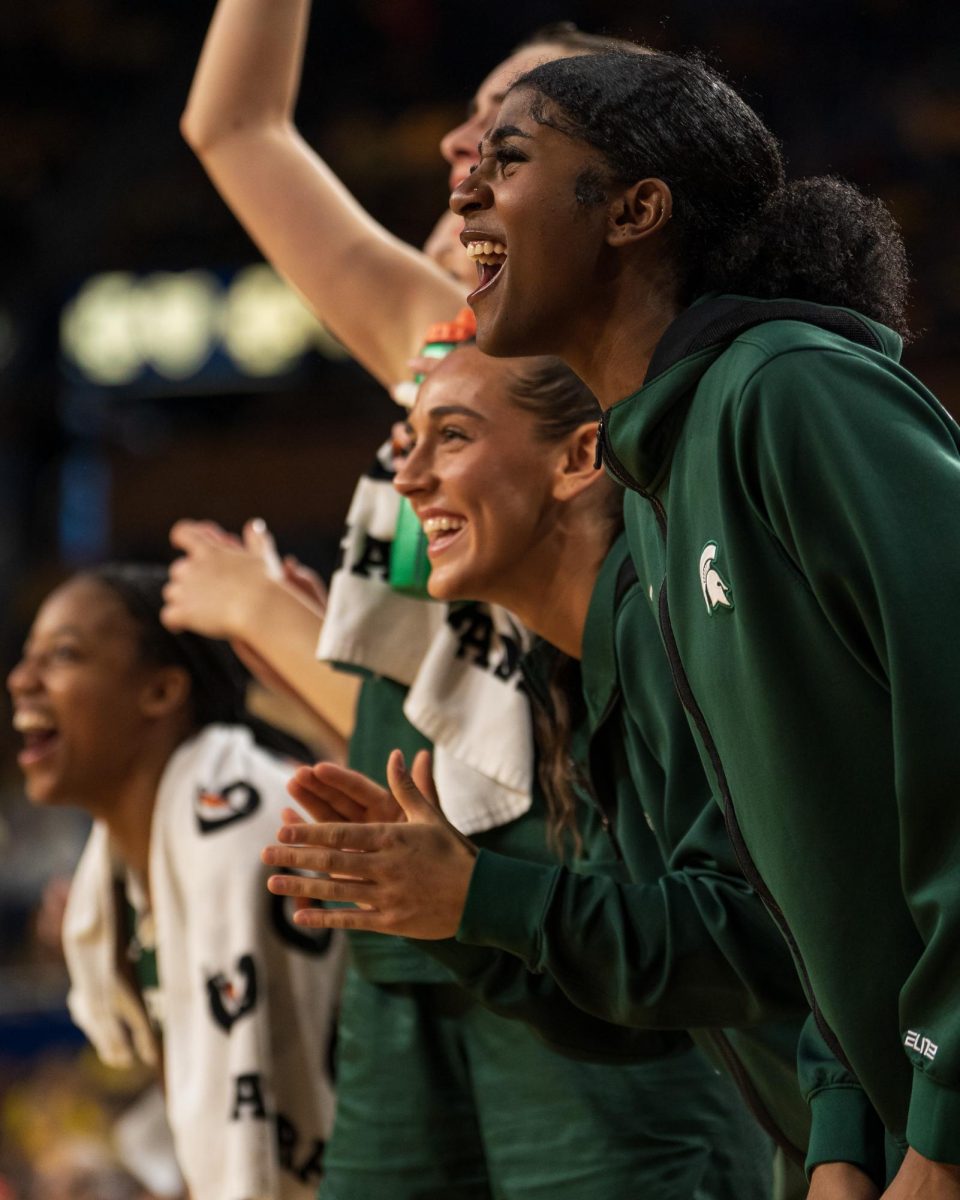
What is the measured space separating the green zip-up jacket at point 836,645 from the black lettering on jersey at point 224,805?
153cm

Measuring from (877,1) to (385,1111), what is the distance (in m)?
7.27

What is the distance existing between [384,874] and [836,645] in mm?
491

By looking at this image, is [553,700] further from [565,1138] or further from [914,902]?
Result: [914,902]

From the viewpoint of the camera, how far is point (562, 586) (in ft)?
6.66

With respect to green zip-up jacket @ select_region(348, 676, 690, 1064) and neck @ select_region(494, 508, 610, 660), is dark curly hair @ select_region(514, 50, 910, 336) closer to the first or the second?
neck @ select_region(494, 508, 610, 660)

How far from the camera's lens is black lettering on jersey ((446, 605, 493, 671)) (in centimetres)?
221

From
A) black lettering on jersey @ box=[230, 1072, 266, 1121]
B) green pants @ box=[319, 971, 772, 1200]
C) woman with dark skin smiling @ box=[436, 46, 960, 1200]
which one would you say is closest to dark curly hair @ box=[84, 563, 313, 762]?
black lettering on jersey @ box=[230, 1072, 266, 1121]

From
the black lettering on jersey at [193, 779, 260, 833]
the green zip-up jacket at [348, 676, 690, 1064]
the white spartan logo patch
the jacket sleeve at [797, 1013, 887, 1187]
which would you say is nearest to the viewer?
the white spartan logo patch

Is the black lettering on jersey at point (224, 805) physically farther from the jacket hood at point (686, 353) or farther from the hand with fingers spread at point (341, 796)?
the jacket hood at point (686, 353)

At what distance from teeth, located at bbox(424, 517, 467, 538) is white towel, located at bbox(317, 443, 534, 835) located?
0.61ft

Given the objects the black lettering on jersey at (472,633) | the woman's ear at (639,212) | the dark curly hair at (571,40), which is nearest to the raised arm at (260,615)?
the black lettering on jersey at (472,633)

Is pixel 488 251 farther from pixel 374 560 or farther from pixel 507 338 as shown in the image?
pixel 374 560

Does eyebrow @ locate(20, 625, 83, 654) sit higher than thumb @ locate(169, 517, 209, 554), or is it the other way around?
thumb @ locate(169, 517, 209, 554)

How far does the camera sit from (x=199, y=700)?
3.17 m
